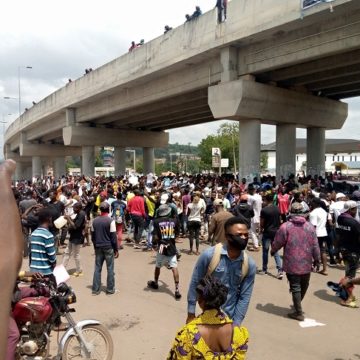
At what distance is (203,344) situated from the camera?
2451 millimetres

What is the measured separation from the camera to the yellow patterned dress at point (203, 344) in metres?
2.43

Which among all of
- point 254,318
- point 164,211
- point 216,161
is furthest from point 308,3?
point 216,161

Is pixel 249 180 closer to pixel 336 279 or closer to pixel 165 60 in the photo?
pixel 165 60

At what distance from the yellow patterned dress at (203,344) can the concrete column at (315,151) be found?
23.1m

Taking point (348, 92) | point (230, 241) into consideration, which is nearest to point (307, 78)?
point (348, 92)

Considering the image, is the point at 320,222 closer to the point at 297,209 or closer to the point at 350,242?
the point at 350,242

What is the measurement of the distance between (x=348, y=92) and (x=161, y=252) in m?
19.0

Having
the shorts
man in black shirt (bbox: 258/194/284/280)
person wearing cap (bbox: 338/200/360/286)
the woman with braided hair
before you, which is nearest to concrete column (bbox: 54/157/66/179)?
man in black shirt (bbox: 258/194/284/280)

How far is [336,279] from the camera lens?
841cm

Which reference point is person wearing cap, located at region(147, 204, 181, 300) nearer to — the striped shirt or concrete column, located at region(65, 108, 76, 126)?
the striped shirt

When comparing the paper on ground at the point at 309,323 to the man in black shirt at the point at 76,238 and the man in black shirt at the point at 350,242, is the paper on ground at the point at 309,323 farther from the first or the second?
the man in black shirt at the point at 76,238

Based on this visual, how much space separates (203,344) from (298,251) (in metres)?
3.97

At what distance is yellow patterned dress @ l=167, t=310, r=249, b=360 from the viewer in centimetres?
243

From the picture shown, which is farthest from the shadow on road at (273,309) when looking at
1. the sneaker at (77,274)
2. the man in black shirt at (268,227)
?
the sneaker at (77,274)
